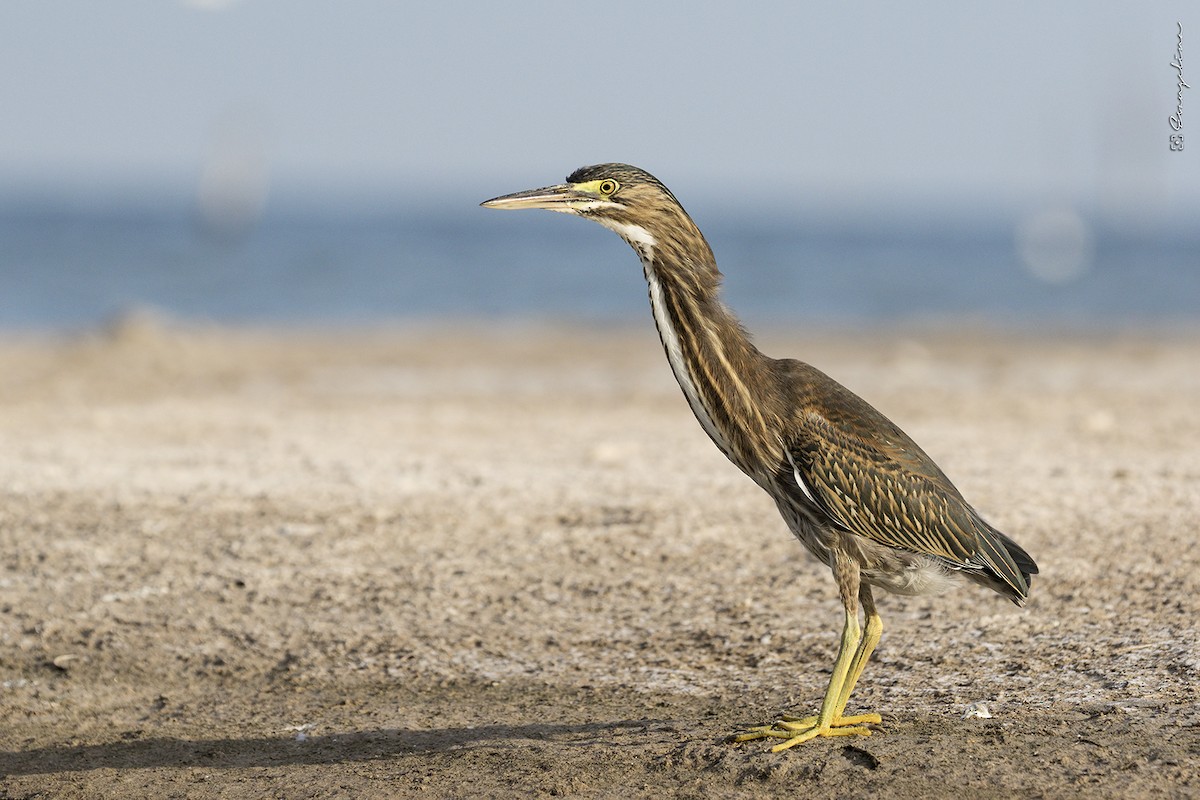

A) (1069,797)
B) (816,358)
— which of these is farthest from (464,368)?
(1069,797)

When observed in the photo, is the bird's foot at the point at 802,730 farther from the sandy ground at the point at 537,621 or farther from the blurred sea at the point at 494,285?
the blurred sea at the point at 494,285

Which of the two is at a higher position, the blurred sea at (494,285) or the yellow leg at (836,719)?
the blurred sea at (494,285)

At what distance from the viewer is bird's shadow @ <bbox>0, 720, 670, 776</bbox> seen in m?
5.03

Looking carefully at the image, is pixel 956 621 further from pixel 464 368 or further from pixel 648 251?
pixel 464 368

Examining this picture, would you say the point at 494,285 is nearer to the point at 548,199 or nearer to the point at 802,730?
the point at 548,199

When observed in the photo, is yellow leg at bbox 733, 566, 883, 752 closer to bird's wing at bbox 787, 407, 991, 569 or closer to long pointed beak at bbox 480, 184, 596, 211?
bird's wing at bbox 787, 407, 991, 569

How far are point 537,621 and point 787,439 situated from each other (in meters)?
1.94

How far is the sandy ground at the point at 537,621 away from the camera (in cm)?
471

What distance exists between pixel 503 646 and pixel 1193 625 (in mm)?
2897

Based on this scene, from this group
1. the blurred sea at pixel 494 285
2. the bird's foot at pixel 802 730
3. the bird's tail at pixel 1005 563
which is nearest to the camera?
the bird's foot at pixel 802 730

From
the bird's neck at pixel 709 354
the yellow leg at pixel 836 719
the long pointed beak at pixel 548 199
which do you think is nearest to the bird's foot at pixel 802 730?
the yellow leg at pixel 836 719

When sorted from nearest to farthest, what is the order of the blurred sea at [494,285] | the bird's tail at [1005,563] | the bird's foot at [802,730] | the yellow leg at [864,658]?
→ the bird's foot at [802,730] → the yellow leg at [864,658] → the bird's tail at [1005,563] → the blurred sea at [494,285]

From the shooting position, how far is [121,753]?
5.25 m

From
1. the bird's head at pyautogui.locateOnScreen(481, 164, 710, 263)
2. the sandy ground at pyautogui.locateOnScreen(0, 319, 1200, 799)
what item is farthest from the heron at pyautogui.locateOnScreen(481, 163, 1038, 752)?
the sandy ground at pyautogui.locateOnScreen(0, 319, 1200, 799)
